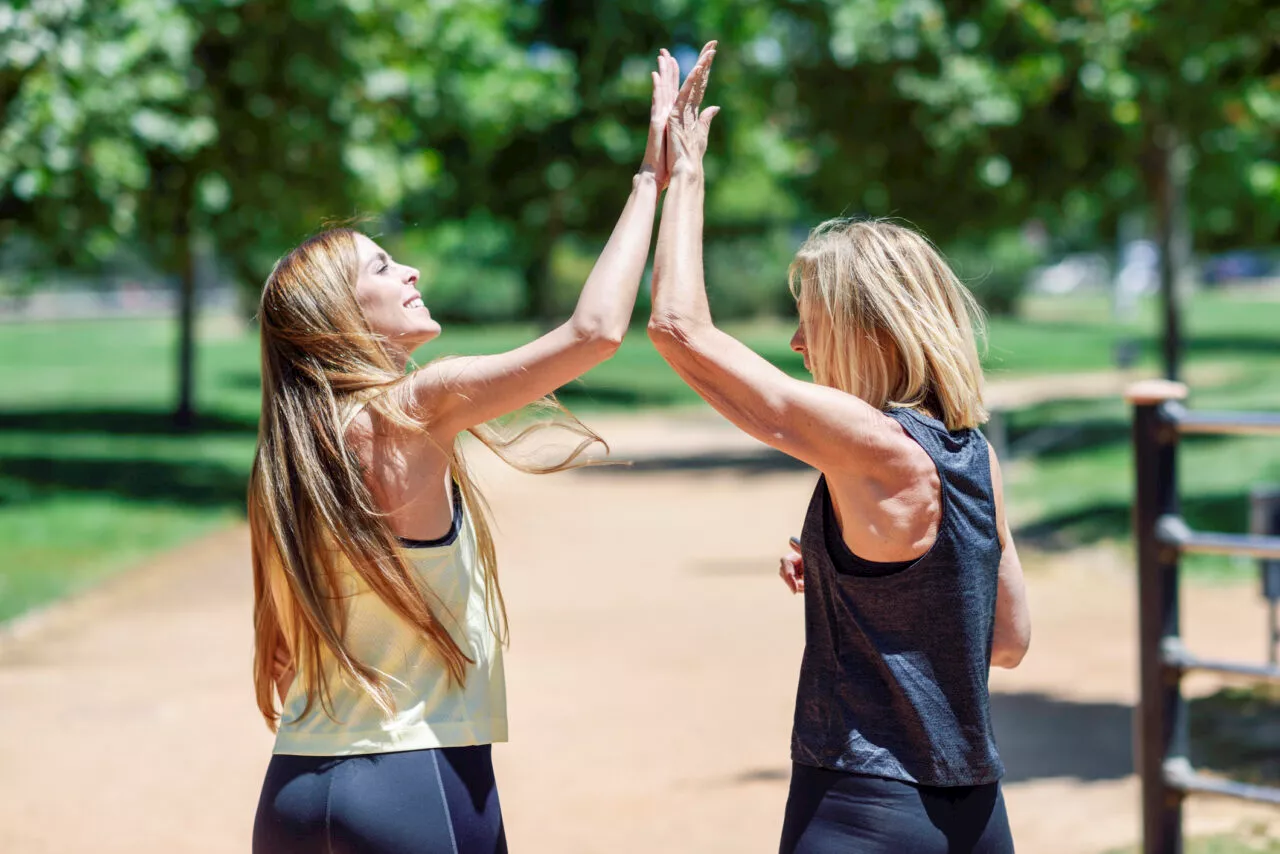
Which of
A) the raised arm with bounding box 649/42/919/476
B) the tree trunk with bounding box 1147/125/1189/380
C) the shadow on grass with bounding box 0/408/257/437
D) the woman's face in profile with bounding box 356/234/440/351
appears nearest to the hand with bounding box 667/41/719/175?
the raised arm with bounding box 649/42/919/476

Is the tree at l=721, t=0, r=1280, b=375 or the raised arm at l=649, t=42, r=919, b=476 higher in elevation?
the tree at l=721, t=0, r=1280, b=375

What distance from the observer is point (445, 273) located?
48.0 m

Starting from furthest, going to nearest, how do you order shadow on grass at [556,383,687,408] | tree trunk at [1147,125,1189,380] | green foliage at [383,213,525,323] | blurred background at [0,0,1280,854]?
green foliage at [383,213,525,323], shadow on grass at [556,383,687,408], tree trunk at [1147,125,1189,380], blurred background at [0,0,1280,854]

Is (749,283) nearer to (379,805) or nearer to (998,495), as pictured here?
(998,495)

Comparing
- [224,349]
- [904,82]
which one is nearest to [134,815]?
[904,82]

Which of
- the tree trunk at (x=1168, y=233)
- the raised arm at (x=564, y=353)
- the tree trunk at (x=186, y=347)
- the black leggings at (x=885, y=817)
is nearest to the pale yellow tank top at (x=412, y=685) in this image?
the raised arm at (x=564, y=353)

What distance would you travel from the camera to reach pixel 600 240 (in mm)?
28875

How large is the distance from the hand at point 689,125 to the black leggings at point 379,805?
3.34 feet

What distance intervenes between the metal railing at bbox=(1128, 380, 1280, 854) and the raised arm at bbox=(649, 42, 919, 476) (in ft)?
7.21

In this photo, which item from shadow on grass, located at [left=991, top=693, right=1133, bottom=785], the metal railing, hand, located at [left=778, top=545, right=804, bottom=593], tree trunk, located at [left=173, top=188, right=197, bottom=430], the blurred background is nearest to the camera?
hand, located at [left=778, top=545, right=804, bottom=593]

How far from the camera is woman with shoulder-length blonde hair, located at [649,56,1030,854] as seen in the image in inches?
91.2

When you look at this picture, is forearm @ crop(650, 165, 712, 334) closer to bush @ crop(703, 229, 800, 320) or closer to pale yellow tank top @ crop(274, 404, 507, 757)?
pale yellow tank top @ crop(274, 404, 507, 757)

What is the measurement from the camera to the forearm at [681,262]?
2.32 m

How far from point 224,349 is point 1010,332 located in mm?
23033
